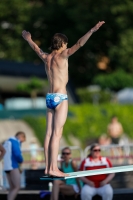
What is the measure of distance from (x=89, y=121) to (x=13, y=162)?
66.5 ft

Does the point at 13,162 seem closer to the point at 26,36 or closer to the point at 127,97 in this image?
the point at 26,36

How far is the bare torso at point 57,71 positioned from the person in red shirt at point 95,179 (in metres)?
3.41

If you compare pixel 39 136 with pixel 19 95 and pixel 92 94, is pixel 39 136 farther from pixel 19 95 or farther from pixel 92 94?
pixel 19 95

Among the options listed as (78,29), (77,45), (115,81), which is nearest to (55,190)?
(77,45)

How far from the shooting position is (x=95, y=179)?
13516 millimetres

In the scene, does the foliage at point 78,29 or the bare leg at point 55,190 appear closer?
the bare leg at point 55,190

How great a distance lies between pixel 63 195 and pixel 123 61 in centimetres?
3657

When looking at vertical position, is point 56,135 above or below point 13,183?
below

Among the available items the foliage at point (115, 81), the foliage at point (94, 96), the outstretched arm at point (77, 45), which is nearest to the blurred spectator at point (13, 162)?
the outstretched arm at point (77, 45)

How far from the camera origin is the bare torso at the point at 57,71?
9945 millimetres

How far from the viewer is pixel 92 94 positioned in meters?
45.2

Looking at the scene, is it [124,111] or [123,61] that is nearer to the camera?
[124,111]

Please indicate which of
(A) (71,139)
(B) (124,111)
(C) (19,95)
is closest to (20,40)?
(C) (19,95)

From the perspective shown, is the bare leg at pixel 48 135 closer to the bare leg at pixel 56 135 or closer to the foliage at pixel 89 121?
the bare leg at pixel 56 135
